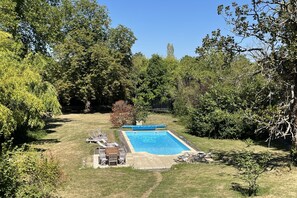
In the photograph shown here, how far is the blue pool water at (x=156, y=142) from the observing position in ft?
61.0

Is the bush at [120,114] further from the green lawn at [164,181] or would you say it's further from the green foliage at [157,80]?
the green foliage at [157,80]

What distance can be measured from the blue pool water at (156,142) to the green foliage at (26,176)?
1070cm

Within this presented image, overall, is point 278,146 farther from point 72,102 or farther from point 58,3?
point 72,102

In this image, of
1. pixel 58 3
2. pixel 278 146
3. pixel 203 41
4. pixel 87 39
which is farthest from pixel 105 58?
pixel 203 41

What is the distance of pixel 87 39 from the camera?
35.9m

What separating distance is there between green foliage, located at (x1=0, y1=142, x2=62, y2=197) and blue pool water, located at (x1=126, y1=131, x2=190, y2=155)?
10.7 m

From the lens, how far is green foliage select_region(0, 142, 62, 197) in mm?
6738

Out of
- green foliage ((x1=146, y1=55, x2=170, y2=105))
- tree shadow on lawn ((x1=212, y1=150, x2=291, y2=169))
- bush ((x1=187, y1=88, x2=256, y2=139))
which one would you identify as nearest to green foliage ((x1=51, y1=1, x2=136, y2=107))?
green foliage ((x1=146, y1=55, x2=170, y2=105))

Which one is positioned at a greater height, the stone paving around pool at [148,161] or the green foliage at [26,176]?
the green foliage at [26,176]

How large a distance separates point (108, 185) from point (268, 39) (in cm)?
720

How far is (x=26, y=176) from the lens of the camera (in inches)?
290

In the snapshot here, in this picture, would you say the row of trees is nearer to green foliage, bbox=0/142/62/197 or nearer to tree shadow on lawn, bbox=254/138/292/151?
tree shadow on lawn, bbox=254/138/292/151

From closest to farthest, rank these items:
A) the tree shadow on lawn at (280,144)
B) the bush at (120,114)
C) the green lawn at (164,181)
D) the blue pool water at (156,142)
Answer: the green lawn at (164,181)
the tree shadow on lawn at (280,144)
the blue pool water at (156,142)
the bush at (120,114)

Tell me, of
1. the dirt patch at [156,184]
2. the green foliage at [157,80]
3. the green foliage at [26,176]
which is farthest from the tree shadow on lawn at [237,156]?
the green foliage at [157,80]
